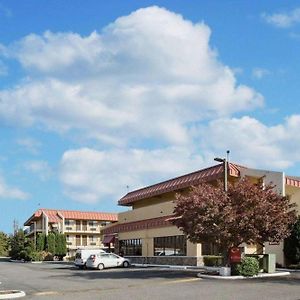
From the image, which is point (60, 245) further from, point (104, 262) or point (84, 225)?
point (104, 262)

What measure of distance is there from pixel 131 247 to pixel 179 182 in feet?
31.9

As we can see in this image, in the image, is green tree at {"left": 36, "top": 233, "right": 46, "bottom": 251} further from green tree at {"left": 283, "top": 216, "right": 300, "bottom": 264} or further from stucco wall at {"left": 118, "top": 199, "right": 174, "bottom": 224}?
green tree at {"left": 283, "top": 216, "right": 300, "bottom": 264}

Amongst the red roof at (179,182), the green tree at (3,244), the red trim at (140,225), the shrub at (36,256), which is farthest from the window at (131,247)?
the green tree at (3,244)

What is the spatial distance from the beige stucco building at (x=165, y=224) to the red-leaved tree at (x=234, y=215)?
6.75 meters

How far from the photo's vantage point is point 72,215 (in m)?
98.2

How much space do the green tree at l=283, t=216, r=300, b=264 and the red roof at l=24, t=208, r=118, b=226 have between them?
6404 centimetres

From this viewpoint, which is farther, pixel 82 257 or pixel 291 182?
pixel 82 257

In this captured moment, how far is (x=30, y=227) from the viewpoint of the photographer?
362ft

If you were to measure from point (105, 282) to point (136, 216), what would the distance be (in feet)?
96.3

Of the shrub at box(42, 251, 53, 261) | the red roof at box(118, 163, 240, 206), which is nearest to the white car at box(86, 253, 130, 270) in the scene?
the red roof at box(118, 163, 240, 206)

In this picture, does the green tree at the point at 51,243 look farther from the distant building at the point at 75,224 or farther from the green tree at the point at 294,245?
A: the green tree at the point at 294,245

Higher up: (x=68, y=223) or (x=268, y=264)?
(x=268, y=264)

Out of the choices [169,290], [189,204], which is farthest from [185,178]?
[169,290]

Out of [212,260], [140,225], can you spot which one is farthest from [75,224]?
[212,260]
